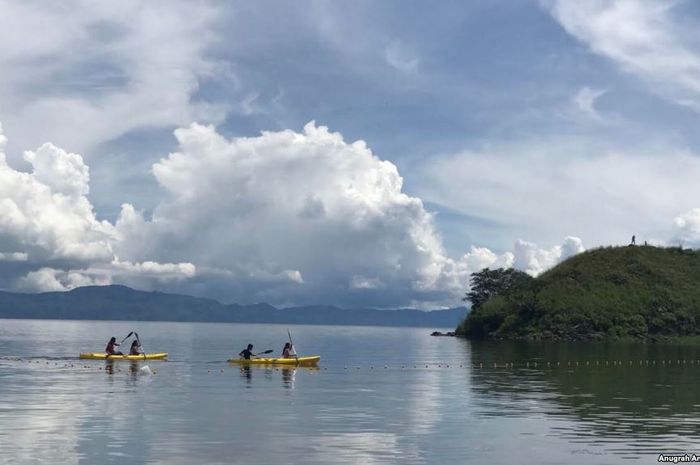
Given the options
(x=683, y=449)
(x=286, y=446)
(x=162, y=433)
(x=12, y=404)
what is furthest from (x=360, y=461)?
(x=12, y=404)

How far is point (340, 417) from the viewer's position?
5097 centimetres

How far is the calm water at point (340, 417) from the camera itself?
38.0 m

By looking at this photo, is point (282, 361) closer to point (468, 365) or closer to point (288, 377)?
point (288, 377)

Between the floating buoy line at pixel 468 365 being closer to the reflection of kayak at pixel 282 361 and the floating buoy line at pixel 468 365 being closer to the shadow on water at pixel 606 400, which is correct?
the shadow on water at pixel 606 400

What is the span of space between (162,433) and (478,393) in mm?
31092

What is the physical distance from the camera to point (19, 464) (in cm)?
3400

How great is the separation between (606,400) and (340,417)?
21893 millimetres

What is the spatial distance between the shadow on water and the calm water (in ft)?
0.44

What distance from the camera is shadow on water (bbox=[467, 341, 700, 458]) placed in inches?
1706

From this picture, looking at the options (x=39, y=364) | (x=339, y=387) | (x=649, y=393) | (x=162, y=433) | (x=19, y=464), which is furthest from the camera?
(x=39, y=364)

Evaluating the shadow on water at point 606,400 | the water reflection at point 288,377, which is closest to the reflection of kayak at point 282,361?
the water reflection at point 288,377

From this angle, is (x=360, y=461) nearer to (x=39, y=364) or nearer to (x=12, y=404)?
(x=12, y=404)

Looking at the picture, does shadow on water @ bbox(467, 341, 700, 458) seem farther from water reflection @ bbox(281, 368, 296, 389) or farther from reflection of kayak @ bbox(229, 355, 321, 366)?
reflection of kayak @ bbox(229, 355, 321, 366)

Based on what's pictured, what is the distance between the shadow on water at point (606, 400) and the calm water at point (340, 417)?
0.14m
